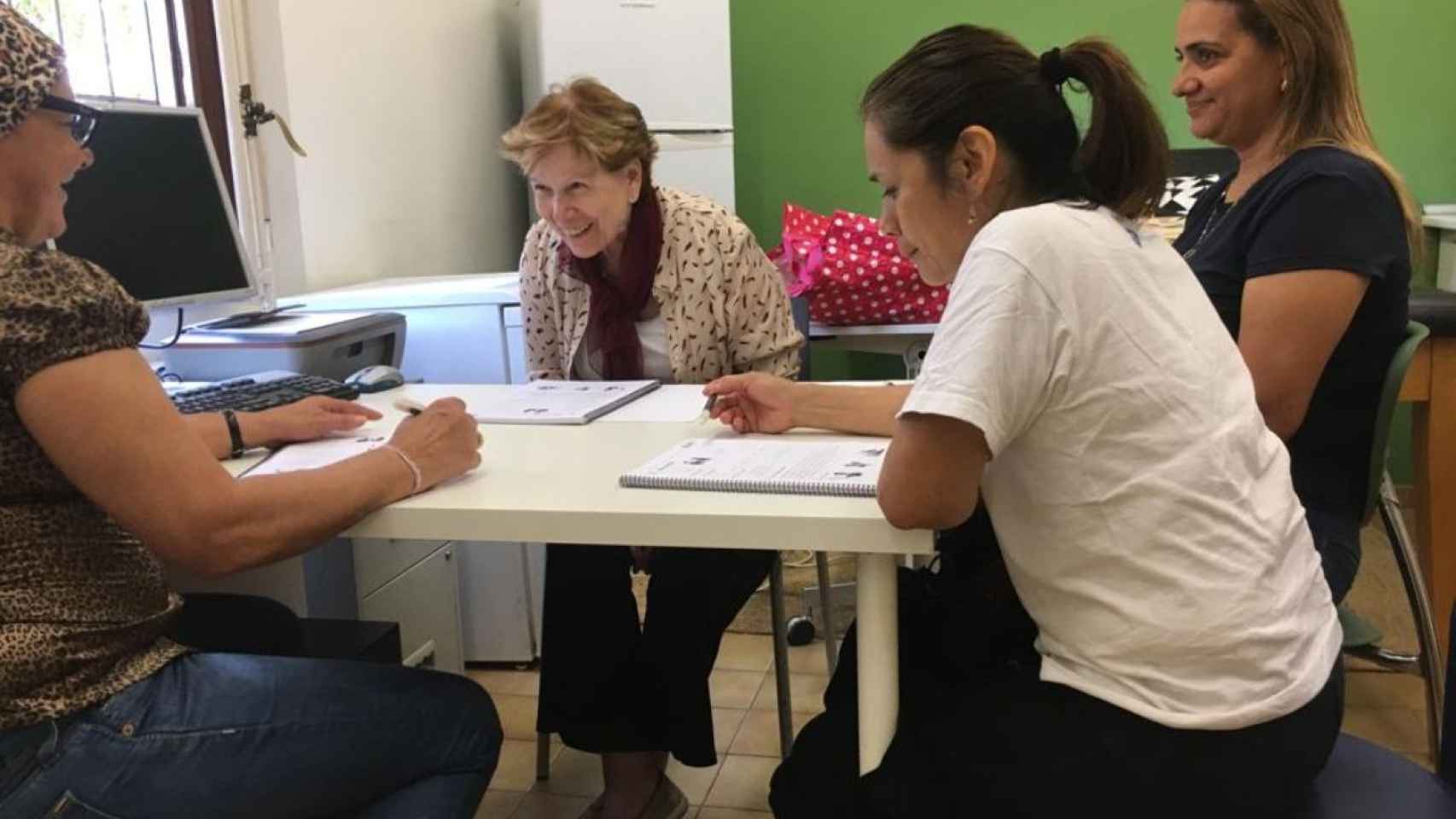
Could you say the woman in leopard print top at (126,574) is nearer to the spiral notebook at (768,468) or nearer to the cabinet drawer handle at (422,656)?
the spiral notebook at (768,468)

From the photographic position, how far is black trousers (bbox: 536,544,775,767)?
65.7 inches

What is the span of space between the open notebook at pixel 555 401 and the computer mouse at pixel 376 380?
0.37 feet

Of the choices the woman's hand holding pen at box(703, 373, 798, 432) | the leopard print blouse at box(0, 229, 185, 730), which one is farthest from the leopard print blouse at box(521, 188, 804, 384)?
the leopard print blouse at box(0, 229, 185, 730)

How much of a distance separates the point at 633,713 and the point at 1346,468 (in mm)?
1031

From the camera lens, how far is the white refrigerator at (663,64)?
121 inches

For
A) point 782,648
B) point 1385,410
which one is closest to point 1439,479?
point 1385,410

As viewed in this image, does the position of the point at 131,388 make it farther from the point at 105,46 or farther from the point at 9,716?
the point at 105,46

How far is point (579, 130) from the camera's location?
1.82m

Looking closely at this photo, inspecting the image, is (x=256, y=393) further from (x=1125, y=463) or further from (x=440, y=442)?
(x=1125, y=463)

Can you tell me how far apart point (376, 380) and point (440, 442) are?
2.05 ft

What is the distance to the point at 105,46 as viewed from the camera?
210cm

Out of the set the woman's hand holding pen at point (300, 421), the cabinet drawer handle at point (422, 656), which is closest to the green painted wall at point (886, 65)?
the cabinet drawer handle at point (422, 656)

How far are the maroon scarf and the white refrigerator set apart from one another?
4.03 ft

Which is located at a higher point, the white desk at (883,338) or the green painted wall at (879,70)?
the green painted wall at (879,70)
